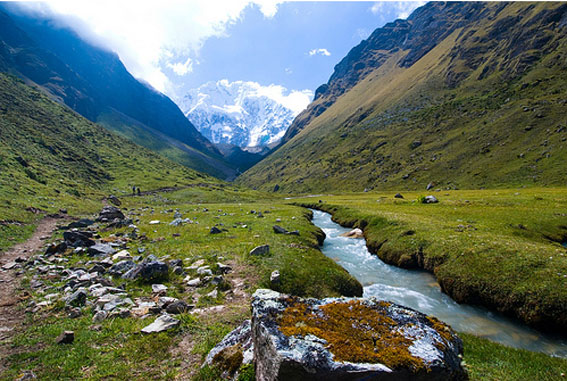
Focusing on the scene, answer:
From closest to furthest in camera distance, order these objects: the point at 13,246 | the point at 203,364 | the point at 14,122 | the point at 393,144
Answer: the point at 203,364 → the point at 13,246 → the point at 14,122 → the point at 393,144

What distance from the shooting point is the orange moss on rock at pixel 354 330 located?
5734mm

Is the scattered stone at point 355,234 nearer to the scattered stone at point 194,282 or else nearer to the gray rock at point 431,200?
the scattered stone at point 194,282

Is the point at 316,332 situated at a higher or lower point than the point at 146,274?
higher

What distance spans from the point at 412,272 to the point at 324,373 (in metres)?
22.3

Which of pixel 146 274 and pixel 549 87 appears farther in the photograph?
pixel 549 87

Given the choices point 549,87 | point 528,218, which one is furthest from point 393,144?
point 528,218

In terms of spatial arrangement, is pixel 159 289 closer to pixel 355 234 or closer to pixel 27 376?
pixel 27 376

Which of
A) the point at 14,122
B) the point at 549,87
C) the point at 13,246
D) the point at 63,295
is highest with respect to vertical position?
the point at 549,87

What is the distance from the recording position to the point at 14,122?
10094 cm

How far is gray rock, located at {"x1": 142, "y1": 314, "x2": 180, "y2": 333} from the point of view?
10.1 metres

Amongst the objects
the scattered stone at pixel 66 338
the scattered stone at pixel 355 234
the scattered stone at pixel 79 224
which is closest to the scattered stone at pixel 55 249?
the scattered stone at pixel 79 224

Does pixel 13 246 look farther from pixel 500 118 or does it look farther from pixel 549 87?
pixel 549 87

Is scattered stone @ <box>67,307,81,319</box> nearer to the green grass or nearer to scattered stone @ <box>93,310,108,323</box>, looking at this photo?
scattered stone @ <box>93,310,108,323</box>

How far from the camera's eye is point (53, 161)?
8806 centimetres
